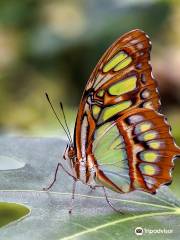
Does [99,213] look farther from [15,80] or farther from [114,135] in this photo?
[15,80]

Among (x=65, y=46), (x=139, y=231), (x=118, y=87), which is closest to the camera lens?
(x=139, y=231)

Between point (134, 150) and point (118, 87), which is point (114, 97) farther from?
point (134, 150)

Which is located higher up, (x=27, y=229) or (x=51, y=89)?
(x=27, y=229)

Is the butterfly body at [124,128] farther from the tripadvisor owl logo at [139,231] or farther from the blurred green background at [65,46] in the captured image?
the blurred green background at [65,46]

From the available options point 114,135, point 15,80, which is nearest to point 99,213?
point 114,135

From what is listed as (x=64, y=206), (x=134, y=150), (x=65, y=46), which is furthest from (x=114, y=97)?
(x=65, y=46)

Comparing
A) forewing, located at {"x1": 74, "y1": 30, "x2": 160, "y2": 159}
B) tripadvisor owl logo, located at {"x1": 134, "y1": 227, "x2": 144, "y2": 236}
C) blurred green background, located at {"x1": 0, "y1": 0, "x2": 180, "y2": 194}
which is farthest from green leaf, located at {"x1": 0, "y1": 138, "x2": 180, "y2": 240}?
blurred green background, located at {"x1": 0, "y1": 0, "x2": 180, "y2": 194}

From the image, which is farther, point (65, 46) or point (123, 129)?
point (65, 46)
